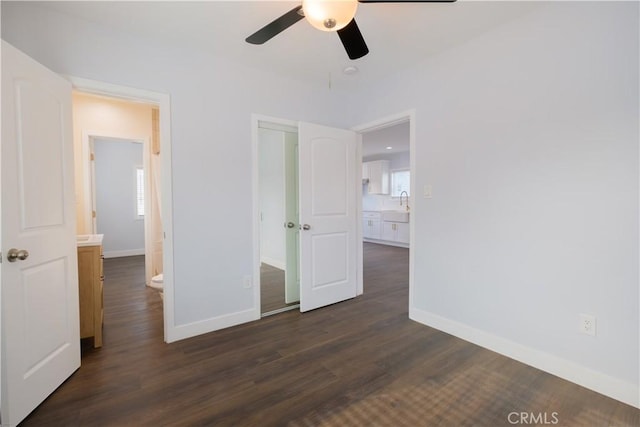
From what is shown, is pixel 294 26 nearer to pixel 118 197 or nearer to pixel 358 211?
pixel 358 211

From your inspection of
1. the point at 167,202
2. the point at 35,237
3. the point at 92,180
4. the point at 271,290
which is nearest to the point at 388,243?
the point at 271,290

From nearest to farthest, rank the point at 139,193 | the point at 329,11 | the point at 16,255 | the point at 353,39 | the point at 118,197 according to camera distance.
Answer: the point at 329,11, the point at 16,255, the point at 353,39, the point at 118,197, the point at 139,193

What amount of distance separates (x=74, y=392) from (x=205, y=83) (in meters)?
2.52

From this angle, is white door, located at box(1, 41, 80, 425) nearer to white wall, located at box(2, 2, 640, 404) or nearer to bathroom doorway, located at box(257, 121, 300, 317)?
white wall, located at box(2, 2, 640, 404)

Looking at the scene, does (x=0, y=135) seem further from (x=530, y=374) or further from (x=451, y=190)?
(x=530, y=374)

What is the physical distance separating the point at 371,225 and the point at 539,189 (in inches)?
246

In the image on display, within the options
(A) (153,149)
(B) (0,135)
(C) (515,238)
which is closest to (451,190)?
(C) (515,238)

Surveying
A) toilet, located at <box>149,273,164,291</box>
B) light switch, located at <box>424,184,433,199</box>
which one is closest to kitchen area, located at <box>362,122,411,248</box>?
light switch, located at <box>424,184,433,199</box>

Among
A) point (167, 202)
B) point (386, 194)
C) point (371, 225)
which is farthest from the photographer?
point (386, 194)

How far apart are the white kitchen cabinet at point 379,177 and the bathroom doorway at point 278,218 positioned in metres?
4.21

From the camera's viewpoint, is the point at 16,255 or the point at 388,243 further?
the point at 388,243

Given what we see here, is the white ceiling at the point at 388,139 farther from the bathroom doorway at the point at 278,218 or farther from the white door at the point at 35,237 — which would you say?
the white door at the point at 35,237

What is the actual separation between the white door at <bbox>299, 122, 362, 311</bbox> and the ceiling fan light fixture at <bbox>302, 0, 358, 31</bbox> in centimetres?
160

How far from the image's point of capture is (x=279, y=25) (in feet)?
5.81
